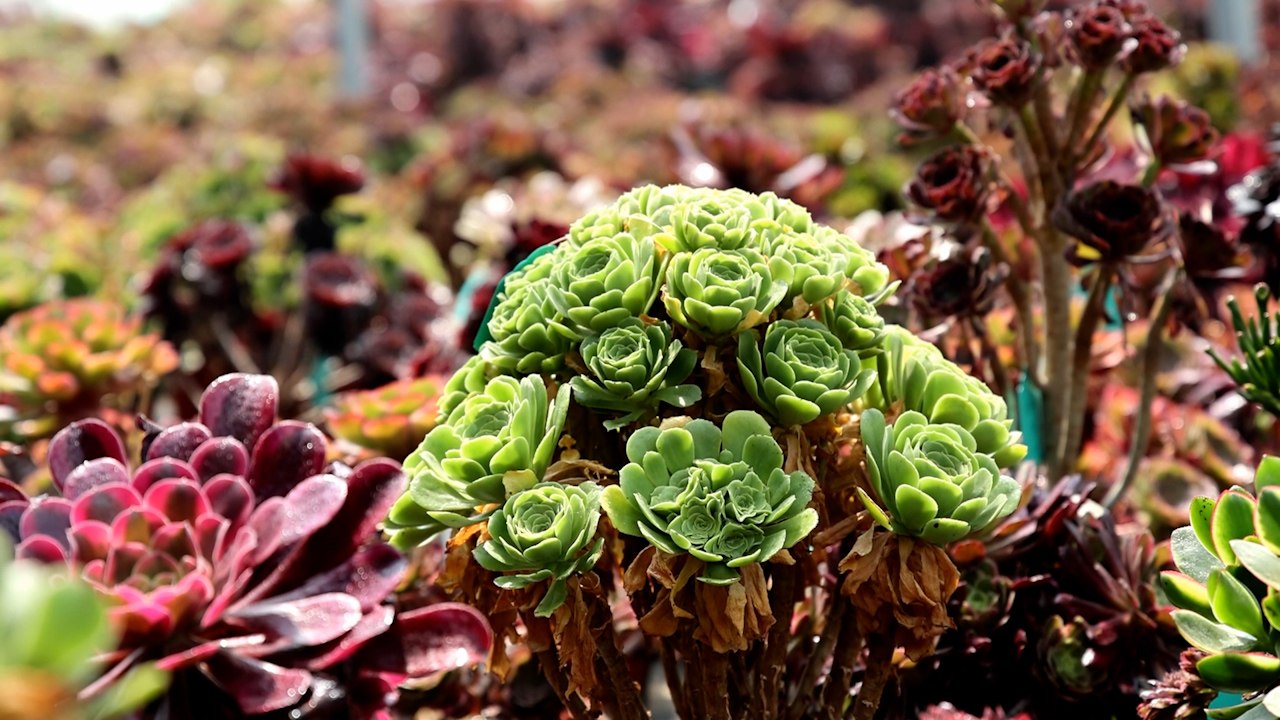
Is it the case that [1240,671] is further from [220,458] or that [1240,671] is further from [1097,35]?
[220,458]

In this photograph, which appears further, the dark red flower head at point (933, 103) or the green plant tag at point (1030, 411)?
the green plant tag at point (1030, 411)

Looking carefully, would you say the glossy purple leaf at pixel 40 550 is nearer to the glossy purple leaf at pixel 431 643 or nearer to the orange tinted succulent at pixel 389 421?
the glossy purple leaf at pixel 431 643

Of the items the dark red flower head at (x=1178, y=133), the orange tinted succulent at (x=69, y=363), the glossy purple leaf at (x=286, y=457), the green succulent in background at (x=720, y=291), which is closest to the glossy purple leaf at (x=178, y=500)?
the glossy purple leaf at (x=286, y=457)

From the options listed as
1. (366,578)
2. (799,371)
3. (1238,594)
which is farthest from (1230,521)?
(366,578)

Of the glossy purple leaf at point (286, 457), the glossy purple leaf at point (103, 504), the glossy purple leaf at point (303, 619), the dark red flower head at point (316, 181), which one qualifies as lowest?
the dark red flower head at point (316, 181)

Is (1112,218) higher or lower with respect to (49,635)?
lower

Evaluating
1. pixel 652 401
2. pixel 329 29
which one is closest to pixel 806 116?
pixel 652 401
